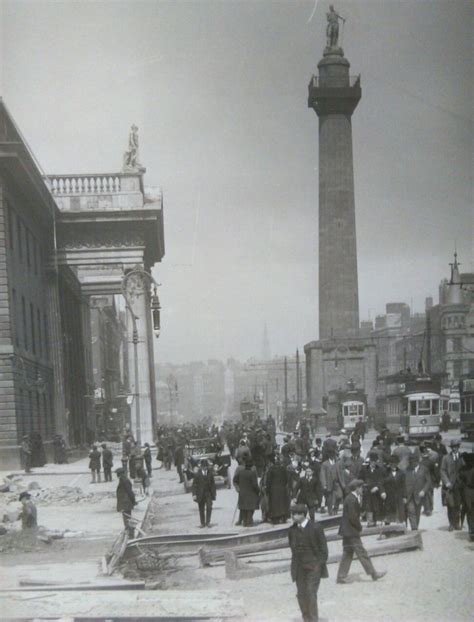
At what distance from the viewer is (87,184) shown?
43.2 metres

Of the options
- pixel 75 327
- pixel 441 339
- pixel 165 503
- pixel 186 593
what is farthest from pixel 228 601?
pixel 441 339

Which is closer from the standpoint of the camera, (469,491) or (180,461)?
(469,491)

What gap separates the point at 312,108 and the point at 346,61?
5.50 m

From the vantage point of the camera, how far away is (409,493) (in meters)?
16.4

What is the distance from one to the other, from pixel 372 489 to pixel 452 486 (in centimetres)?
159

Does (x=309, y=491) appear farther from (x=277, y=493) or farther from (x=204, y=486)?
(x=204, y=486)

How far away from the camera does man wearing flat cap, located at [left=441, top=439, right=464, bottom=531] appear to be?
16.0 m

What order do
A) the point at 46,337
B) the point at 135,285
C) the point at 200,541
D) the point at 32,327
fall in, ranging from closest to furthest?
the point at 200,541, the point at 32,327, the point at 46,337, the point at 135,285

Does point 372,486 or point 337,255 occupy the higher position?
point 337,255

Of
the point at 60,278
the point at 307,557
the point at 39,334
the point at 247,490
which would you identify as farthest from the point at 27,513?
the point at 60,278

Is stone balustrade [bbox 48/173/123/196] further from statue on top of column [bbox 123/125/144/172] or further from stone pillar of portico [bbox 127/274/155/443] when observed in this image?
stone pillar of portico [bbox 127/274/155/443]

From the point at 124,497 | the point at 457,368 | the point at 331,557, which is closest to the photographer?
the point at 331,557

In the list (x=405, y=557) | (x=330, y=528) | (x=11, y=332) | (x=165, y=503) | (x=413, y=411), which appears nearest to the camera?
(x=405, y=557)

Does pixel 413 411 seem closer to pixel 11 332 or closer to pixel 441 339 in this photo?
pixel 11 332
